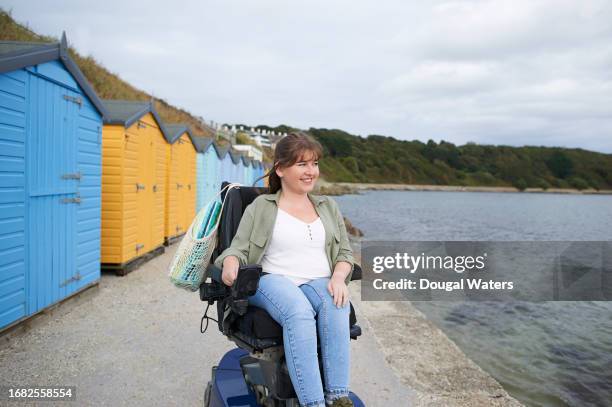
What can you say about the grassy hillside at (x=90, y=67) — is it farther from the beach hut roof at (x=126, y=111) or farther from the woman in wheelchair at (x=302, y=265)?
the woman in wheelchair at (x=302, y=265)

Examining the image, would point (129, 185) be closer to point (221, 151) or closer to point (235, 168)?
point (221, 151)

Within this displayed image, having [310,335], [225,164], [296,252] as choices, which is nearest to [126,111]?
[296,252]

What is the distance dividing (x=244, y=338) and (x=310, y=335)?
15.7 inches

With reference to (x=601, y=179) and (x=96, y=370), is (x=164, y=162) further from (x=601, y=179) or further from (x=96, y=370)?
(x=601, y=179)

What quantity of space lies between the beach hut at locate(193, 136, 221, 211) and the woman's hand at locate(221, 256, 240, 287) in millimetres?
9704

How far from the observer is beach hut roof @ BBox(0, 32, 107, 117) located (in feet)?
12.1

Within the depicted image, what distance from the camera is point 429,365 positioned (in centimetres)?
388

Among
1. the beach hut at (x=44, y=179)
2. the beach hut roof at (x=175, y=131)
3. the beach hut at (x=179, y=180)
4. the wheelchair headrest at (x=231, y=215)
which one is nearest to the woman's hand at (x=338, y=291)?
the wheelchair headrest at (x=231, y=215)

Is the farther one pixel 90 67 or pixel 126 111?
pixel 90 67

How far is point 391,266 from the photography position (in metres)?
12.4

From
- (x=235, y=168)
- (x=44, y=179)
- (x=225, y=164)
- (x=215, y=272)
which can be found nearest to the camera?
(x=215, y=272)

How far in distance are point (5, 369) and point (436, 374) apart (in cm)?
324

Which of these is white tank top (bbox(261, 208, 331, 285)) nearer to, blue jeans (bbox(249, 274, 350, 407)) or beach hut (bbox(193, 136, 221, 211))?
blue jeans (bbox(249, 274, 350, 407))

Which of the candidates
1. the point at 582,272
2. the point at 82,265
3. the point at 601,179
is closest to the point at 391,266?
the point at 582,272
